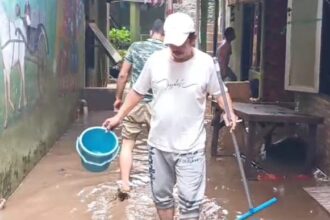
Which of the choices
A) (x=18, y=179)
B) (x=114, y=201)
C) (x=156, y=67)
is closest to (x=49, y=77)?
(x=18, y=179)

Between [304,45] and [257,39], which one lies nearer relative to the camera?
[304,45]

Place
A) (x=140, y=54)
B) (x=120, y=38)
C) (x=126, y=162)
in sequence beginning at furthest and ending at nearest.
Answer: (x=120, y=38)
(x=140, y=54)
(x=126, y=162)

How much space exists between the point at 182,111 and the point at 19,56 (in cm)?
285

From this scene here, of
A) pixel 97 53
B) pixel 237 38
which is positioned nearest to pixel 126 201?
pixel 97 53

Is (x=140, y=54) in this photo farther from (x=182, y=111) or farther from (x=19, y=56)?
(x=182, y=111)

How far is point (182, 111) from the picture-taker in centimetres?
427

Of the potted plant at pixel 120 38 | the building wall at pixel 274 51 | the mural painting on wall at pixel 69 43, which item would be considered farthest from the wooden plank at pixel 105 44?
the potted plant at pixel 120 38

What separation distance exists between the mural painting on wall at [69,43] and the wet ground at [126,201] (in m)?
2.07

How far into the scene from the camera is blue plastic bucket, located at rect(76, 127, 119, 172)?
512cm

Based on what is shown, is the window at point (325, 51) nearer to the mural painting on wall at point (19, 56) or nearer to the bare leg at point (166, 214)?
the mural painting on wall at point (19, 56)

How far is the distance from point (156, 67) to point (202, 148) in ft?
2.15

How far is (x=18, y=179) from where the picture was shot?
660cm

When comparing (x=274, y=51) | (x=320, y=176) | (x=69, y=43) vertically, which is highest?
(x=69, y=43)

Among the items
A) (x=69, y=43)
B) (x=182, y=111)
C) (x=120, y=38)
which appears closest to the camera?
(x=182, y=111)
